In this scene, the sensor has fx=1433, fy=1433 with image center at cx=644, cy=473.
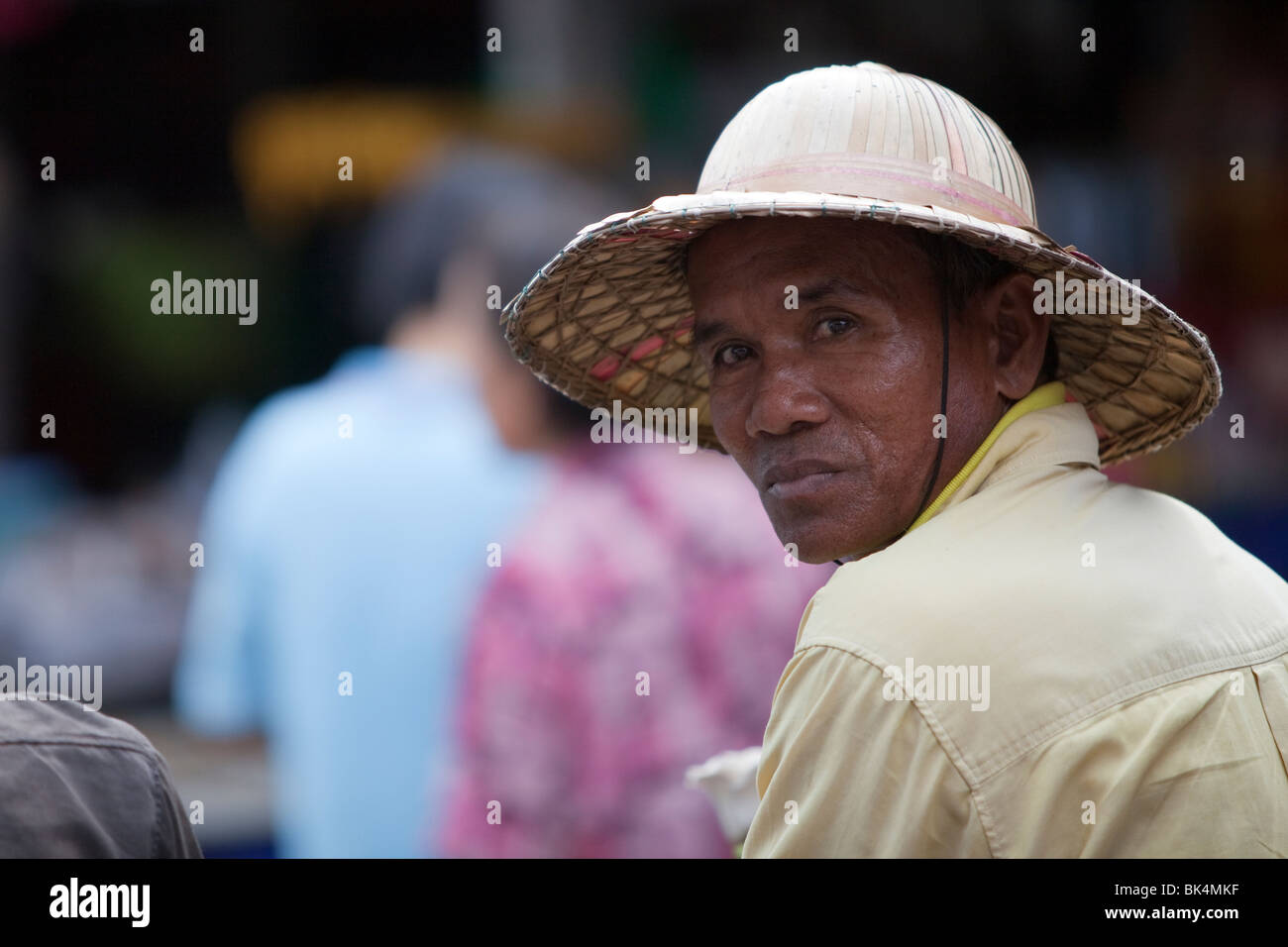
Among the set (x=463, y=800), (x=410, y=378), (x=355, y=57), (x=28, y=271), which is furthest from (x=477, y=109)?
(x=463, y=800)

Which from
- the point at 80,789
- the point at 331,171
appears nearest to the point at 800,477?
the point at 80,789

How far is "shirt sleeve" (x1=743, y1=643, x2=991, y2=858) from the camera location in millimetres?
1556

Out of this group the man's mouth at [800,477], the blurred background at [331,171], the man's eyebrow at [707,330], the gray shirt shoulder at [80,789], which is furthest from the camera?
the blurred background at [331,171]

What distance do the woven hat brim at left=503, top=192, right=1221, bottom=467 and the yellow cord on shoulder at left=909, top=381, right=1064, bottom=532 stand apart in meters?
0.16

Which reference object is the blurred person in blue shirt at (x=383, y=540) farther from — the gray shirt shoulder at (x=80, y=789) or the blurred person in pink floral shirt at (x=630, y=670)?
the gray shirt shoulder at (x=80, y=789)

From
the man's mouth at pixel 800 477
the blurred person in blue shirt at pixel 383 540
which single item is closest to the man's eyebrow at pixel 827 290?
the man's mouth at pixel 800 477

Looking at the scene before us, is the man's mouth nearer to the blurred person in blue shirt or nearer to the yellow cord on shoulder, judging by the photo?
the yellow cord on shoulder

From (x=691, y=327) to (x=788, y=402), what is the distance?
1.76ft

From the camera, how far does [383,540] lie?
3.48 meters

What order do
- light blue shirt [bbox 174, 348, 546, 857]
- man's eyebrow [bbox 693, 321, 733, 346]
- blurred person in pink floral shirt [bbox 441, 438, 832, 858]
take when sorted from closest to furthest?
man's eyebrow [bbox 693, 321, 733, 346]
blurred person in pink floral shirt [bbox 441, 438, 832, 858]
light blue shirt [bbox 174, 348, 546, 857]

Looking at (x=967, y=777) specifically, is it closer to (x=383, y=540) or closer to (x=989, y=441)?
(x=989, y=441)

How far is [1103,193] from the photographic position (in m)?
6.03

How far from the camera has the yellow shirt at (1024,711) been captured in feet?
5.09

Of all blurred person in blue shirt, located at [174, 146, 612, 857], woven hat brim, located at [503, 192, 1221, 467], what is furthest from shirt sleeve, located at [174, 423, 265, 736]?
woven hat brim, located at [503, 192, 1221, 467]
